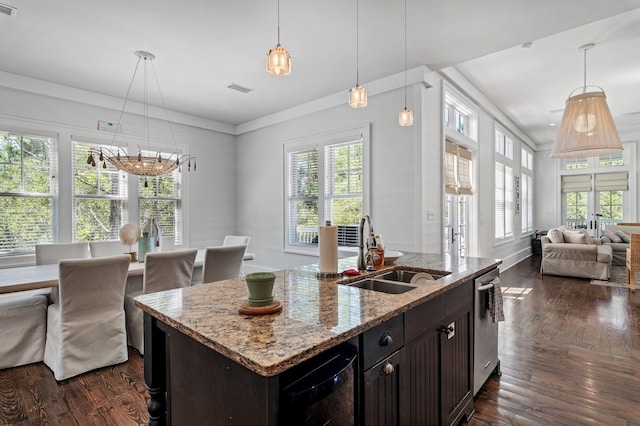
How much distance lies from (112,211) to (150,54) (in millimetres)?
2470

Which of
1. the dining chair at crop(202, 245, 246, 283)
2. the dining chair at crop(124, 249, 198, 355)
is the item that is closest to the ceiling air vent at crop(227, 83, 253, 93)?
the dining chair at crop(202, 245, 246, 283)

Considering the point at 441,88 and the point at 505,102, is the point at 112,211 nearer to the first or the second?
the point at 441,88

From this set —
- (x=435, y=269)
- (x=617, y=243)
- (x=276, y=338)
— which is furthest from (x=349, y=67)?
(x=617, y=243)

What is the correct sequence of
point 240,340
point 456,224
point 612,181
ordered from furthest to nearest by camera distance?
1. point 612,181
2. point 456,224
3. point 240,340

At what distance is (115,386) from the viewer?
95.8 inches

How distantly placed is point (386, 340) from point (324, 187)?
3868 millimetres

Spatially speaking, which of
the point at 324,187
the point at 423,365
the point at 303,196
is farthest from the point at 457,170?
the point at 423,365

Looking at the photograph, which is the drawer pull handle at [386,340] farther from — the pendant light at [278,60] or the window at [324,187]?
the window at [324,187]

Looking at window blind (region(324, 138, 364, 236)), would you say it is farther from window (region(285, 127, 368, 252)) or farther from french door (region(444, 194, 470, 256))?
french door (region(444, 194, 470, 256))

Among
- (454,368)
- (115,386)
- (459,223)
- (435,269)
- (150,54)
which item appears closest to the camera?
(454,368)

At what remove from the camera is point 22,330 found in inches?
108

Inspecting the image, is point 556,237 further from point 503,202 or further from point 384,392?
point 384,392

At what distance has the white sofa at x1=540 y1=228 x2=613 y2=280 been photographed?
587cm

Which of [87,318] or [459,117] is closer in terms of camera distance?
[87,318]
